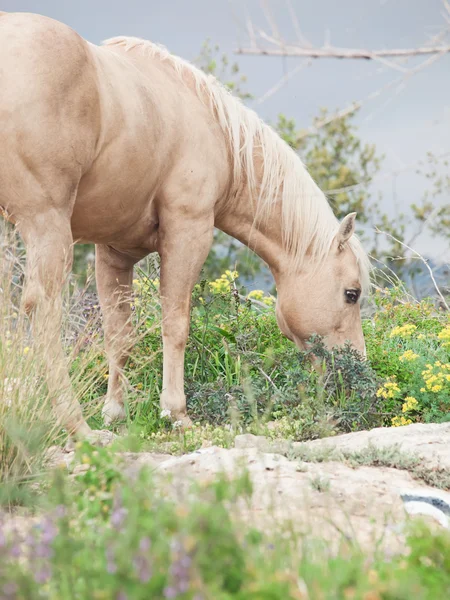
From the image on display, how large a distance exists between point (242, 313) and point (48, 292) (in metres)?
2.81

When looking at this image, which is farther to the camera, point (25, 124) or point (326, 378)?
point (326, 378)

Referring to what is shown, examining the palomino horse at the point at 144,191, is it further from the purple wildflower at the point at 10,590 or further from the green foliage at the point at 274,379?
the purple wildflower at the point at 10,590

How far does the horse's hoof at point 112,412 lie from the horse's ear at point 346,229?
199 centimetres

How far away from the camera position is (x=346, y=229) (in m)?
5.30

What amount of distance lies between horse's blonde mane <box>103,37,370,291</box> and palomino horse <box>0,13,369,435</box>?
1 cm

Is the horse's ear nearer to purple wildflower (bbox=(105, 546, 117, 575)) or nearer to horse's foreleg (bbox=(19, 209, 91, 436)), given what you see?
horse's foreleg (bbox=(19, 209, 91, 436))

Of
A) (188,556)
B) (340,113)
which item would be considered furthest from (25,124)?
(188,556)

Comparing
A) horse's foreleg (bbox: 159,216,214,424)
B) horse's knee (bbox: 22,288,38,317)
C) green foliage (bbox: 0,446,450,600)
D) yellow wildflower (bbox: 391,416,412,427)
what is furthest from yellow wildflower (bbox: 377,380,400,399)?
green foliage (bbox: 0,446,450,600)

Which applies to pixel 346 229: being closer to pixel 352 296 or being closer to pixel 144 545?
pixel 352 296

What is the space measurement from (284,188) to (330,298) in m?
0.87

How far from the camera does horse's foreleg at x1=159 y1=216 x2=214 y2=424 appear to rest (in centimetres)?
481

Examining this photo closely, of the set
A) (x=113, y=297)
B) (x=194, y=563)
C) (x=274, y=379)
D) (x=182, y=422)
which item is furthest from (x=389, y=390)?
(x=194, y=563)

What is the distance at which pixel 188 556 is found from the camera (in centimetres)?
151

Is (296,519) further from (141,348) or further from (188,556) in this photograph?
(141,348)
